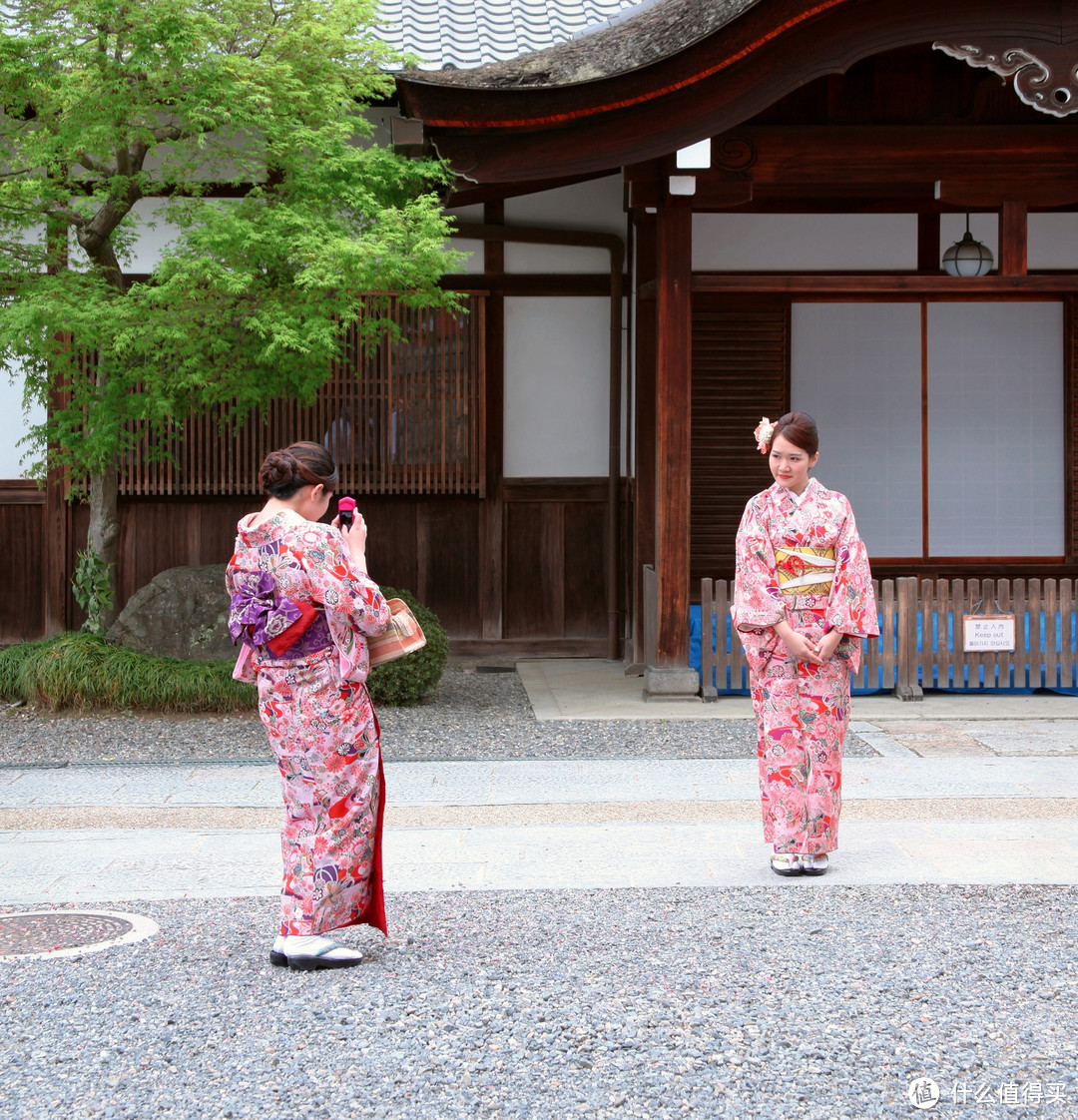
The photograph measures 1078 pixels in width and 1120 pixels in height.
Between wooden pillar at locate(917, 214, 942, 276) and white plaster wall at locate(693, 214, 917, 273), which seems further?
wooden pillar at locate(917, 214, 942, 276)

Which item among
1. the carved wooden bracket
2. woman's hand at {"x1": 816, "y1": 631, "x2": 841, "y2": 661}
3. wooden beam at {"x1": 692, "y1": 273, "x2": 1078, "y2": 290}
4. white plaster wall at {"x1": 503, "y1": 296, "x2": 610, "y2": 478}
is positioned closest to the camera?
woman's hand at {"x1": 816, "y1": 631, "x2": 841, "y2": 661}

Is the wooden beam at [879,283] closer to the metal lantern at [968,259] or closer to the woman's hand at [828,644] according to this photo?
the metal lantern at [968,259]

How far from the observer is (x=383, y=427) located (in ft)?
34.1

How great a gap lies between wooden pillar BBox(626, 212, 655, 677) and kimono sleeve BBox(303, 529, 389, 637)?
5.92 m

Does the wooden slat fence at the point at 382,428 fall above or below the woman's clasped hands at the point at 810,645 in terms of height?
above

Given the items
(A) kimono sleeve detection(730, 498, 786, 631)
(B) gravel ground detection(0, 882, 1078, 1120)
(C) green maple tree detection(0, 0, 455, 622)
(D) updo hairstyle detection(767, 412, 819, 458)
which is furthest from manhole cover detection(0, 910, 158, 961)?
(C) green maple tree detection(0, 0, 455, 622)

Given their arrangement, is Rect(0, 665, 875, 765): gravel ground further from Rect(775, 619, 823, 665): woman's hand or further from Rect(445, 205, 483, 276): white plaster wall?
Rect(445, 205, 483, 276): white plaster wall

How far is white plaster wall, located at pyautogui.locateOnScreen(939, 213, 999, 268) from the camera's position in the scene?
10.1m

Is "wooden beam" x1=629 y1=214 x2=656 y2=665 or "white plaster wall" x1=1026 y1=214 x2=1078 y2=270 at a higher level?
"white plaster wall" x1=1026 y1=214 x2=1078 y2=270

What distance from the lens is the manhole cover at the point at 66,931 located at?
3957 millimetres

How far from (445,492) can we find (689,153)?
146 inches

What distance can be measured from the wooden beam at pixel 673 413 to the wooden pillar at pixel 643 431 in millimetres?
1011

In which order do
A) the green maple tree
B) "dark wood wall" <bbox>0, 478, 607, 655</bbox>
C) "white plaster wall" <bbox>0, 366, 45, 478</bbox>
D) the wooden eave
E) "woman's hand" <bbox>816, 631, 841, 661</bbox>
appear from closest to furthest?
"woman's hand" <bbox>816, 631, 841, 661</bbox> < the green maple tree < the wooden eave < "white plaster wall" <bbox>0, 366, 45, 478</bbox> < "dark wood wall" <bbox>0, 478, 607, 655</bbox>

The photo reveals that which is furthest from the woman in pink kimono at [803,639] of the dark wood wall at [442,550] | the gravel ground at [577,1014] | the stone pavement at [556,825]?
the dark wood wall at [442,550]
